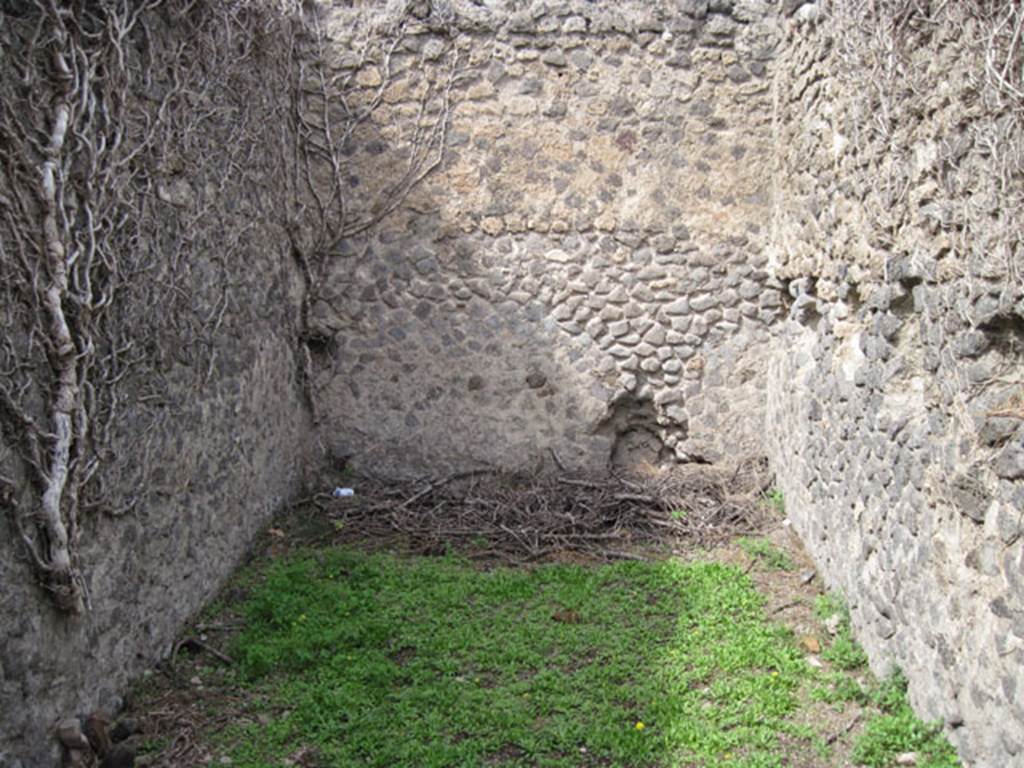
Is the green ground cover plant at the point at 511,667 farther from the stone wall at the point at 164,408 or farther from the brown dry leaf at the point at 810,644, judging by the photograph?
the stone wall at the point at 164,408

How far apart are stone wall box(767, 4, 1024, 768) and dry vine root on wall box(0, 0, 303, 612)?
130 inches

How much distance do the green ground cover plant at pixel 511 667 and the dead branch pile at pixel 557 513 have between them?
36cm

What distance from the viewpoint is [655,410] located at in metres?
6.31

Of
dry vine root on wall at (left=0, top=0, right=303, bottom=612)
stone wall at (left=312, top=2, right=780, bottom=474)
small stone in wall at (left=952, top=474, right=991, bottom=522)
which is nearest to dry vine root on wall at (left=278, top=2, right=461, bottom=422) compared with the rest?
stone wall at (left=312, top=2, right=780, bottom=474)

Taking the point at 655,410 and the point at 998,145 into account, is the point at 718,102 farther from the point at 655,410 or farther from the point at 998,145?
the point at 998,145

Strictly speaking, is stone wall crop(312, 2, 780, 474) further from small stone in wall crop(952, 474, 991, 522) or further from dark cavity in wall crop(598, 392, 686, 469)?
small stone in wall crop(952, 474, 991, 522)

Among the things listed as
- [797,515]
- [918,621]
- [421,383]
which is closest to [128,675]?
[421,383]

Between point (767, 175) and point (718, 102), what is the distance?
2.04 feet

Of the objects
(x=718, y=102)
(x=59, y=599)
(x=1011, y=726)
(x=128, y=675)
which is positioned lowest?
(x=128, y=675)

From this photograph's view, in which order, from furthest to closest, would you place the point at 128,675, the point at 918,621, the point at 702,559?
1. the point at 702,559
2. the point at 128,675
3. the point at 918,621

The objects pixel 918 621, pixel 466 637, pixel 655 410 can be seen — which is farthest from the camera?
pixel 655 410

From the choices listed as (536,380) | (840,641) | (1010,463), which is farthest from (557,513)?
(1010,463)

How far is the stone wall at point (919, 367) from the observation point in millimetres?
2848

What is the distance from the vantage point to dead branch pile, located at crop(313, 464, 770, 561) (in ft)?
17.9
